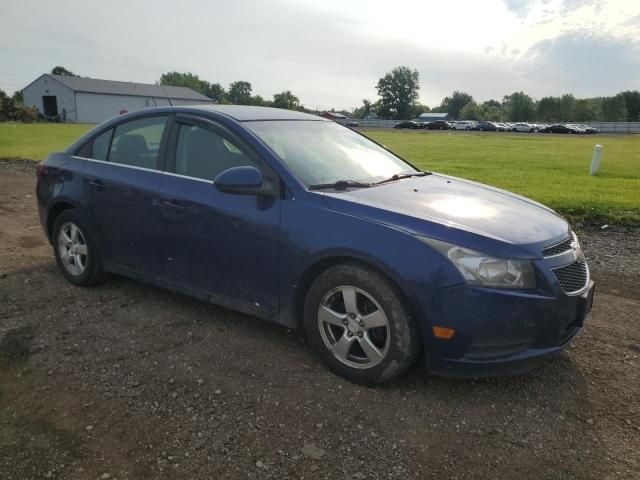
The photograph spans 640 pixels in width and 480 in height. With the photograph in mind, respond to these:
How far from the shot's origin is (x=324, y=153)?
13.3 ft

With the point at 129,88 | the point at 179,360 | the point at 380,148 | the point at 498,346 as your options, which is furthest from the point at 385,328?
the point at 129,88

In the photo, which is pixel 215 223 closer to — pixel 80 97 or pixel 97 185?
pixel 97 185

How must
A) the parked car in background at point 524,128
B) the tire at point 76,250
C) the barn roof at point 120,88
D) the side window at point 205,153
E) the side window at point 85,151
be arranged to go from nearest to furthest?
1. the side window at point 205,153
2. the tire at point 76,250
3. the side window at point 85,151
4. the parked car in background at point 524,128
5. the barn roof at point 120,88

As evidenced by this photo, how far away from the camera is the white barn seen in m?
64.9

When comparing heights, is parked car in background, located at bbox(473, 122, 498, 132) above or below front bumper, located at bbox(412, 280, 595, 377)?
above

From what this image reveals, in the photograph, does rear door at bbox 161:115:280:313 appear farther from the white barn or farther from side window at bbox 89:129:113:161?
the white barn

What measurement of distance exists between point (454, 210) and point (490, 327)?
82 cm

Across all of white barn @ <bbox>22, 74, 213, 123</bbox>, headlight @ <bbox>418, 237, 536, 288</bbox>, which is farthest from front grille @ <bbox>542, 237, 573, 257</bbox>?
white barn @ <bbox>22, 74, 213, 123</bbox>

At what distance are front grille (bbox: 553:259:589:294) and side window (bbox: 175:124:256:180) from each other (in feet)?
7.03

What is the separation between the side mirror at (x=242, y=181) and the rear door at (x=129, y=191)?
2.85 ft

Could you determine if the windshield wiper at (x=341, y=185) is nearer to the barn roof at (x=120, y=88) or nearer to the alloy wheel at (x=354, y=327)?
the alloy wheel at (x=354, y=327)

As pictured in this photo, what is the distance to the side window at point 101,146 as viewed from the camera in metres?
4.82

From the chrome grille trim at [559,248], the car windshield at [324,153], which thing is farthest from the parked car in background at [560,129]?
the chrome grille trim at [559,248]

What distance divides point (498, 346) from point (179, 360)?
208 cm
